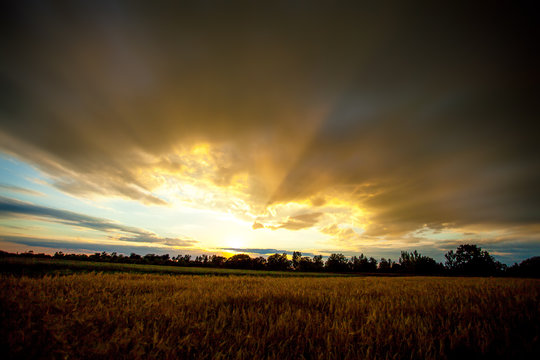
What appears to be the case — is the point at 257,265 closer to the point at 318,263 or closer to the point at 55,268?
the point at 318,263

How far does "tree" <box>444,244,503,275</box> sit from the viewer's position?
8891cm

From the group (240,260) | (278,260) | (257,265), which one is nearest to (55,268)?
(257,265)

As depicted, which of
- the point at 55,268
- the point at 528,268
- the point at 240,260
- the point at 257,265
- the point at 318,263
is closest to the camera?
the point at 55,268

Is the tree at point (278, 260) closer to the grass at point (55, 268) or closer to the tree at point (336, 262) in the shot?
the tree at point (336, 262)

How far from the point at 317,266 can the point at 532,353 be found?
133362 mm

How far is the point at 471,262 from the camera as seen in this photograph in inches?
3723

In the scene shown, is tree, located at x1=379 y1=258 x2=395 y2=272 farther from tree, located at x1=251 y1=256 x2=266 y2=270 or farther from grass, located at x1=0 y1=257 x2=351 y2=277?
grass, located at x1=0 y1=257 x2=351 y2=277

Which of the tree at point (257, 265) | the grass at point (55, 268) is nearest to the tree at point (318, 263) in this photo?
the tree at point (257, 265)

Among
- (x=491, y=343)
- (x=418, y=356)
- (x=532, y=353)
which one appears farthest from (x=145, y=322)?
(x=532, y=353)

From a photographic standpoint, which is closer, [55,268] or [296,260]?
[55,268]

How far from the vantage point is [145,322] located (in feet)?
9.01

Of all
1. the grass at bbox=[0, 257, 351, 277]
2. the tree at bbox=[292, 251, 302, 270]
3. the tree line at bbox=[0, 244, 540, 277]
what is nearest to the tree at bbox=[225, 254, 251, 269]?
the tree line at bbox=[0, 244, 540, 277]

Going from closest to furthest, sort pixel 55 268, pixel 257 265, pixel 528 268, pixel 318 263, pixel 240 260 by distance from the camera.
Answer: pixel 55 268 < pixel 528 268 < pixel 257 265 < pixel 240 260 < pixel 318 263

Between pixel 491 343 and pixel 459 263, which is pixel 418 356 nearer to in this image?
pixel 491 343
